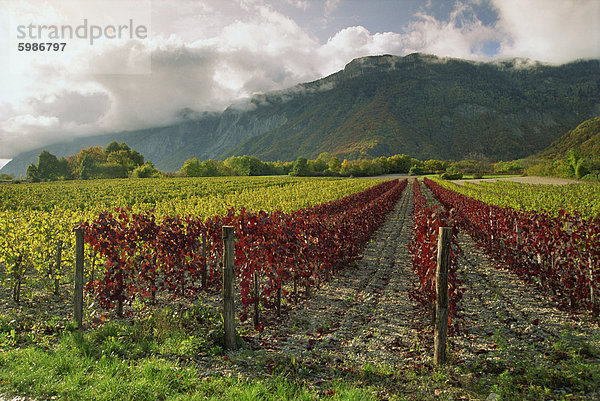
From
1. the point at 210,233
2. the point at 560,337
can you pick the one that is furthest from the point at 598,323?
the point at 210,233

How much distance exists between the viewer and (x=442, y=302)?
4.05 metres

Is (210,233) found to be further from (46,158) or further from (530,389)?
(46,158)

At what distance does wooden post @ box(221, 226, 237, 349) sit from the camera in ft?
14.4

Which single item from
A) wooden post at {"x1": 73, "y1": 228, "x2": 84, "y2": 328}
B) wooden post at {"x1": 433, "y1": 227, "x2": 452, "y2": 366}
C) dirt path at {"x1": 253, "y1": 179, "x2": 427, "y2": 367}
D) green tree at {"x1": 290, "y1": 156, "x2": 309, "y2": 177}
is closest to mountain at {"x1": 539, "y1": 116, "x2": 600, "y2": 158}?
green tree at {"x1": 290, "y1": 156, "x2": 309, "y2": 177}

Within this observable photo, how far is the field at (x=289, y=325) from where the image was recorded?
11.5ft

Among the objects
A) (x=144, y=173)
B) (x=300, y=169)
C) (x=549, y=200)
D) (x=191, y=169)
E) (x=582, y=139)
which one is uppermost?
(x=582, y=139)

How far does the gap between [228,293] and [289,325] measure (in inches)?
60.9

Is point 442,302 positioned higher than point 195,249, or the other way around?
point 195,249

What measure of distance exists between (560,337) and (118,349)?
6.58 metres

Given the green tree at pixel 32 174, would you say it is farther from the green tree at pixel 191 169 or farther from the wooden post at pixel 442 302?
the wooden post at pixel 442 302

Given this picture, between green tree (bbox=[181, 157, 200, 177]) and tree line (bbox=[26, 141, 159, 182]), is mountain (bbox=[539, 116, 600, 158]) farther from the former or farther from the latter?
tree line (bbox=[26, 141, 159, 182])

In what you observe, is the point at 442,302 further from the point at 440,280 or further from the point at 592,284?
the point at 592,284

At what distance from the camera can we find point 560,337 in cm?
462

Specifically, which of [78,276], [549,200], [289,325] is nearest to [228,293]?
[289,325]
